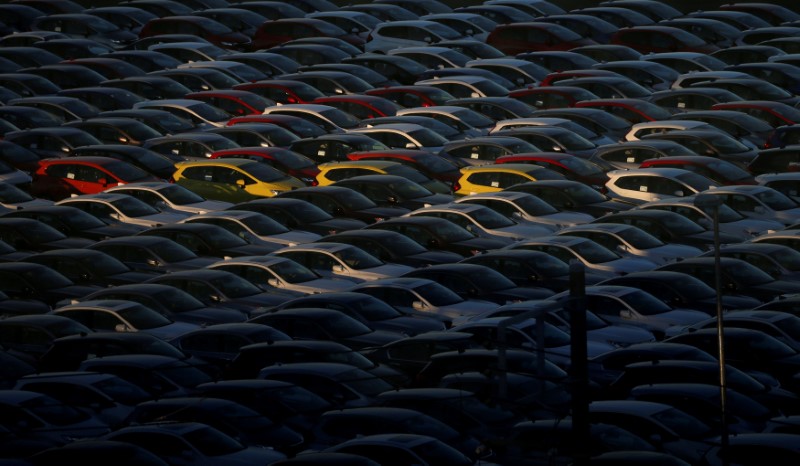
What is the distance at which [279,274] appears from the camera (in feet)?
103

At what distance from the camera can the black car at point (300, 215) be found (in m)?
35.8

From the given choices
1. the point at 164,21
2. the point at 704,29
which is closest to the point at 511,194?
the point at 704,29

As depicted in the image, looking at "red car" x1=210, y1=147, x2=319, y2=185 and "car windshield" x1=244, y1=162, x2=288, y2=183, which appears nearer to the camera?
"car windshield" x1=244, y1=162, x2=288, y2=183

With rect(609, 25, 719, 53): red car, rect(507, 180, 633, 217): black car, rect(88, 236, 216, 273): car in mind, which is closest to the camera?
rect(88, 236, 216, 273): car

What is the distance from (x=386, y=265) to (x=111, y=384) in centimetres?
875

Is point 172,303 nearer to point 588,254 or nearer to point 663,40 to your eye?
point 588,254

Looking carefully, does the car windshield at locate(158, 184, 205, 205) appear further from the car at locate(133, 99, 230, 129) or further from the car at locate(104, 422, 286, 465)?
the car at locate(104, 422, 286, 465)

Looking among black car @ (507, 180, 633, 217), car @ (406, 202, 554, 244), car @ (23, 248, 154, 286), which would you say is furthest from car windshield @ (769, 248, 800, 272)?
car @ (23, 248, 154, 286)

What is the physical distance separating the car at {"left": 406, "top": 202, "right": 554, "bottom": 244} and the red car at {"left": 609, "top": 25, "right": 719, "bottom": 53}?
17.2 meters

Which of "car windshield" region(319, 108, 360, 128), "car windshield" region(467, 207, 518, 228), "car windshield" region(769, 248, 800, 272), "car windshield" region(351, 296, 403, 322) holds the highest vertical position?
"car windshield" region(351, 296, 403, 322)

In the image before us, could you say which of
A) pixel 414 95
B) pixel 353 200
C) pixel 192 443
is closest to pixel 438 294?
pixel 353 200

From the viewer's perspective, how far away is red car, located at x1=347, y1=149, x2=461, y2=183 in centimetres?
3984

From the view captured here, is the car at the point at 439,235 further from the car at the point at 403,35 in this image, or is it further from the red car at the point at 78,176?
the car at the point at 403,35

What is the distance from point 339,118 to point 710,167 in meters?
10.3
